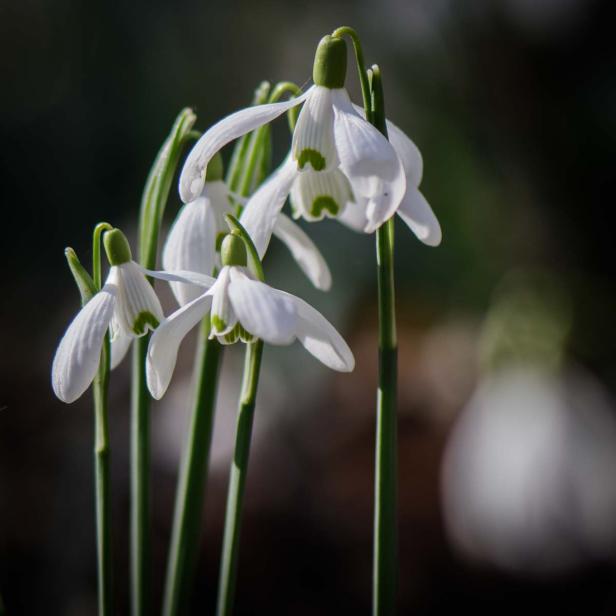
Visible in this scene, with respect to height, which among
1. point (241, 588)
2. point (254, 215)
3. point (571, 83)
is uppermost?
point (571, 83)

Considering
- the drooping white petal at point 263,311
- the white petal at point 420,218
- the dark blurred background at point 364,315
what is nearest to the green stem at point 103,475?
the drooping white petal at point 263,311

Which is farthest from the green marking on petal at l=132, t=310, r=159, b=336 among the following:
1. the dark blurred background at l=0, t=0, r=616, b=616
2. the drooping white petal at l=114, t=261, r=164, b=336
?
the dark blurred background at l=0, t=0, r=616, b=616

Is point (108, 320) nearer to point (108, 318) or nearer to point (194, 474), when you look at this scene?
point (108, 318)

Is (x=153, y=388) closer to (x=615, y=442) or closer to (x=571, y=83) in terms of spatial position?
(x=615, y=442)

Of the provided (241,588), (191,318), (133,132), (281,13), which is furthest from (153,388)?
(281,13)

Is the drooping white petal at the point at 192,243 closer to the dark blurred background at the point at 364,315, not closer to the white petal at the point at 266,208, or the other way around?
the white petal at the point at 266,208

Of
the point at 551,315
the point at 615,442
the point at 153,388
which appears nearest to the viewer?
the point at 153,388
